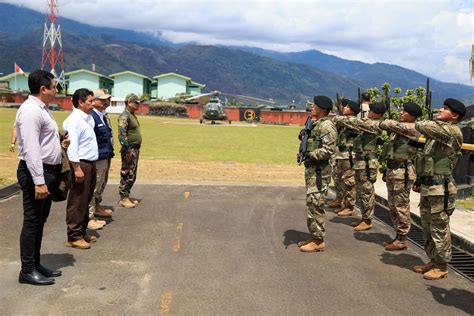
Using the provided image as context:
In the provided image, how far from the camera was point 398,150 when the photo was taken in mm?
7102

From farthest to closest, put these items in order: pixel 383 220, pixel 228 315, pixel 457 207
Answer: pixel 457 207 < pixel 383 220 < pixel 228 315

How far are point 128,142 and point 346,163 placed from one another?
4.17 m

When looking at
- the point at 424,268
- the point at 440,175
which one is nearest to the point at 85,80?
the point at 424,268

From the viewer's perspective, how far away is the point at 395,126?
21.9 feet

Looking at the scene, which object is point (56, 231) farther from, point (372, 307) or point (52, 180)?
point (372, 307)

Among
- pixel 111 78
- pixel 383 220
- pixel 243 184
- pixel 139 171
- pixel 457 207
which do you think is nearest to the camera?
pixel 383 220

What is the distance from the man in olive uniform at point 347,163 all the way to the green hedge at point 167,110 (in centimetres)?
5484

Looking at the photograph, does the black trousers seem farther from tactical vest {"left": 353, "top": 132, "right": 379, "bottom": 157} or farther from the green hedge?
the green hedge

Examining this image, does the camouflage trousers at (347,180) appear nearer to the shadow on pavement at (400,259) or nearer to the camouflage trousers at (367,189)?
the camouflage trousers at (367,189)

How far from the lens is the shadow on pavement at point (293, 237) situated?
710 centimetres

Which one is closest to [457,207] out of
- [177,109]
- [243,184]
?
[243,184]

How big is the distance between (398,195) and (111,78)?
11172 centimetres

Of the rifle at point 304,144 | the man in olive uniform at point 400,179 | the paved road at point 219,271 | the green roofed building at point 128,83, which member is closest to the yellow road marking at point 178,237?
the paved road at point 219,271

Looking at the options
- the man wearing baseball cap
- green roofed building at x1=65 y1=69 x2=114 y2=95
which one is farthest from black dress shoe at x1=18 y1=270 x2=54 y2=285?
green roofed building at x1=65 y1=69 x2=114 y2=95
